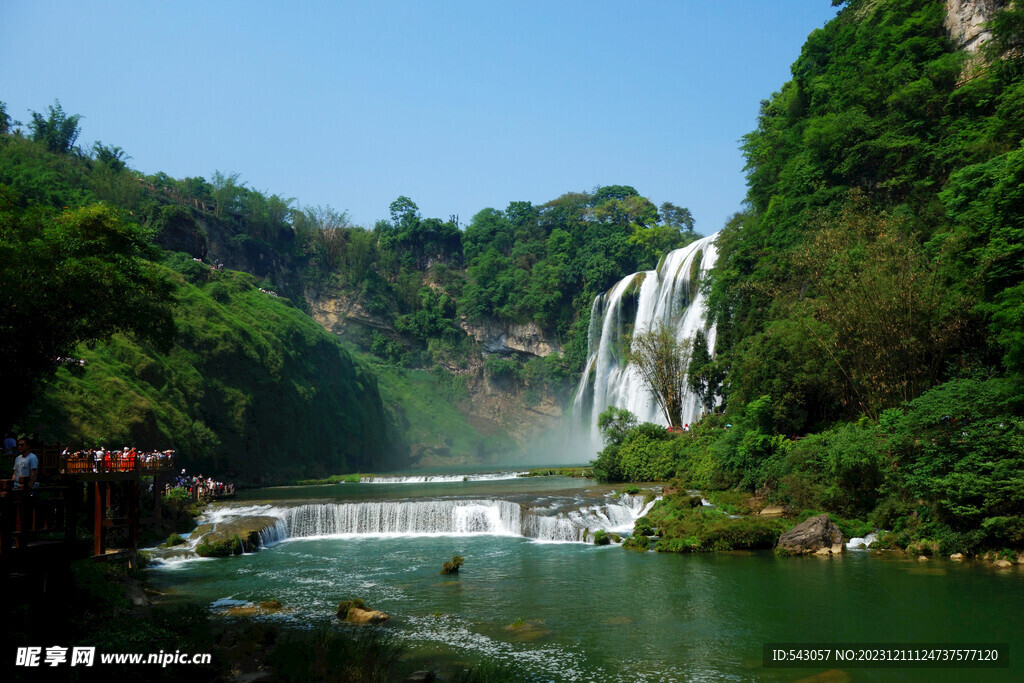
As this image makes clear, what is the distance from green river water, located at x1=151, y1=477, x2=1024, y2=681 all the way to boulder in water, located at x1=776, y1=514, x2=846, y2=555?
1.35 ft

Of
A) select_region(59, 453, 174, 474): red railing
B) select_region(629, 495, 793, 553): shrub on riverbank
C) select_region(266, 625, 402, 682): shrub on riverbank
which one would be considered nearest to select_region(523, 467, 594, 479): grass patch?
select_region(629, 495, 793, 553): shrub on riverbank

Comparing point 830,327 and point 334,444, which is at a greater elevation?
point 830,327

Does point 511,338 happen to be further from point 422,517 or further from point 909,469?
point 909,469

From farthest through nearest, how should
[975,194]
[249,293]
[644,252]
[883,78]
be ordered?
[644,252]
[249,293]
[883,78]
[975,194]

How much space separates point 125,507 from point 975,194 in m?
24.2

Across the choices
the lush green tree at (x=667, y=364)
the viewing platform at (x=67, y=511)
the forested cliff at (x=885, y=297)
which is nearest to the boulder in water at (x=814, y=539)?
the forested cliff at (x=885, y=297)

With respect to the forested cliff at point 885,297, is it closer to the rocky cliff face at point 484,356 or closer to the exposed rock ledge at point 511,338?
the exposed rock ledge at point 511,338

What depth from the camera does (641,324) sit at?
145 feet

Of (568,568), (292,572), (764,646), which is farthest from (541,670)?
(292,572)

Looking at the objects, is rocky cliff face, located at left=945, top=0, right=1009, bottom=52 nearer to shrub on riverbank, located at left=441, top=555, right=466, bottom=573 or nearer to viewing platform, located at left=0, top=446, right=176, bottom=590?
shrub on riverbank, located at left=441, top=555, right=466, bottom=573

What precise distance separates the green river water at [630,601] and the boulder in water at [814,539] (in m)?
0.41

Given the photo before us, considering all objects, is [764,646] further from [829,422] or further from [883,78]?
[883,78]

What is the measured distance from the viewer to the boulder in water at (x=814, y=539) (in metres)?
17.0

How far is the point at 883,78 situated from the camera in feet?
90.4
